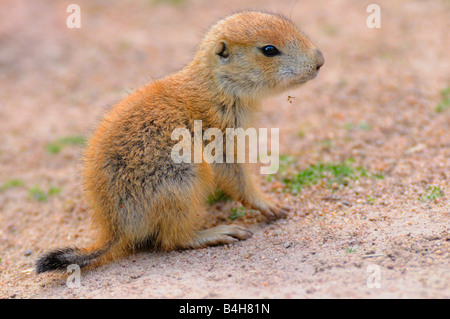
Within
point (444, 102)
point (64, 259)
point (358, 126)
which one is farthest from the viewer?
point (444, 102)

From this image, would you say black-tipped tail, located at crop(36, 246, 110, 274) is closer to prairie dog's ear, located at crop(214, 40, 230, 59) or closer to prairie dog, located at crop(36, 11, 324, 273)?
prairie dog, located at crop(36, 11, 324, 273)

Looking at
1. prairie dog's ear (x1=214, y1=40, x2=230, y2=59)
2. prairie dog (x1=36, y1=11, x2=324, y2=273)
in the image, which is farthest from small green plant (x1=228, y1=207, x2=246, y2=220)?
prairie dog's ear (x1=214, y1=40, x2=230, y2=59)

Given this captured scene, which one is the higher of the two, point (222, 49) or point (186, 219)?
point (222, 49)

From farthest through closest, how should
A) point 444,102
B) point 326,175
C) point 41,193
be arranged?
point 444,102 < point 41,193 < point 326,175

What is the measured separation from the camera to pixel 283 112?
28.9 ft

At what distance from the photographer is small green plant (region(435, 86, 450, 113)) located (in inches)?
301

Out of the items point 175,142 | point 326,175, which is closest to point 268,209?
point 326,175

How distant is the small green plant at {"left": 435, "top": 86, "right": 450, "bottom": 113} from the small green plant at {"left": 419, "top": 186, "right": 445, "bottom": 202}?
246 cm

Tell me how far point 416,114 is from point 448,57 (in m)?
2.48

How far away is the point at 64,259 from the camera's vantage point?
4.68 m

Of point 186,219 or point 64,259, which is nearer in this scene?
point 64,259

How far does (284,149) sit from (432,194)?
248cm

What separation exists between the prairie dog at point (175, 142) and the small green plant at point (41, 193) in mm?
2024

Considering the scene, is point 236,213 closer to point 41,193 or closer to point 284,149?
point 284,149
